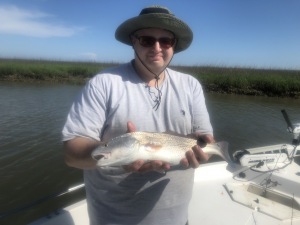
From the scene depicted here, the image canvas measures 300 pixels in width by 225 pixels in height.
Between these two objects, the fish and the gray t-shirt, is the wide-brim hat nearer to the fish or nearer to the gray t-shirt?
the gray t-shirt

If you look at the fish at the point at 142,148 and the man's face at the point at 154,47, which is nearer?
the fish at the point at 142,148

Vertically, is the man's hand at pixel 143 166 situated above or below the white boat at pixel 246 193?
above

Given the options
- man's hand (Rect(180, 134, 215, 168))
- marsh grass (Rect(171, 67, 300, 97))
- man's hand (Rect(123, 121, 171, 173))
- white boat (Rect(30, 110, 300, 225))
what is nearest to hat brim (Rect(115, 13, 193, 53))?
man's hand (Rect(123, 121, 171, 173))

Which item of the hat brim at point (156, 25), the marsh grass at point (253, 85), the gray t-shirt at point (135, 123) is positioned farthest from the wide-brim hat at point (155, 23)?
the marsh grass at point (253, 85)

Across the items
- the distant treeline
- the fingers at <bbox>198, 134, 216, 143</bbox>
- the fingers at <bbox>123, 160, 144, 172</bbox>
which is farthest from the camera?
the distant treeline

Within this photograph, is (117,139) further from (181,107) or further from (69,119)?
(181,107)

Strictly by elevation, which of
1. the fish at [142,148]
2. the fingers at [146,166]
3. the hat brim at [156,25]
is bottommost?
the fingers at [146,166]

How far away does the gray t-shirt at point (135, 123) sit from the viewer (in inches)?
80.9

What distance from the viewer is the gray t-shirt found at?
80.9 inches

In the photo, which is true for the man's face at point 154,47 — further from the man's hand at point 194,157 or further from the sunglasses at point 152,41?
the man's hand at point 194,157

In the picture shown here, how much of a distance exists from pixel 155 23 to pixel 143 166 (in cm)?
114

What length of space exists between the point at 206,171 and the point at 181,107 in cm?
317

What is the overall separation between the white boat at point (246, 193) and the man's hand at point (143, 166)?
72.6 inches

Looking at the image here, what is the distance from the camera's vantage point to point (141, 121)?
2164 mm
